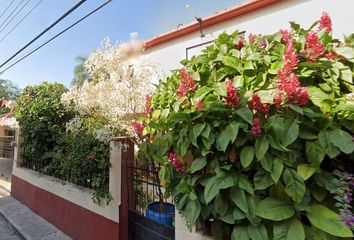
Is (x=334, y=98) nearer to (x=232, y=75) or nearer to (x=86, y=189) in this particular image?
(x=232, y=75)

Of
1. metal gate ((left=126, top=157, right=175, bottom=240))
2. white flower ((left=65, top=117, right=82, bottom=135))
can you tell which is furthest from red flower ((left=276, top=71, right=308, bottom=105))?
white flower ((left=65, top=117, right=82, bottom=135))

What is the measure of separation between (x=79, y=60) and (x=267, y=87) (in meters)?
21.1

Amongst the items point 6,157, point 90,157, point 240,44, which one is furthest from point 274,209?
point 6,157

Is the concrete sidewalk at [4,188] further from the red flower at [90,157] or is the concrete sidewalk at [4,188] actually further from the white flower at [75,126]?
the red flower at [90,157]

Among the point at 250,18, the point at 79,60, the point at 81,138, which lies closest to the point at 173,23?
the point at 250,18

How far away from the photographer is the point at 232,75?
7.37ft

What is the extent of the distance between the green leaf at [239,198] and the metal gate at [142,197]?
5.91 feet

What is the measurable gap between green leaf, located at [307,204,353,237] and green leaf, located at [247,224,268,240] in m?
0.31

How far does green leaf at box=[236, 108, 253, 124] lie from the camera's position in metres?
1.88

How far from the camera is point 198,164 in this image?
2.19 metres

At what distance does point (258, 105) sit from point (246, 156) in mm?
365

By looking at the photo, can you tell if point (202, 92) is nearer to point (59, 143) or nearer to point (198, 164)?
point (198, 164)

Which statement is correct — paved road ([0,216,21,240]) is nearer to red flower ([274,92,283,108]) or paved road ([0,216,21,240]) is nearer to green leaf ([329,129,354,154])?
red flower ([274,92,283,108])

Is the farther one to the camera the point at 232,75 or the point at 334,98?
the point at 232,75
